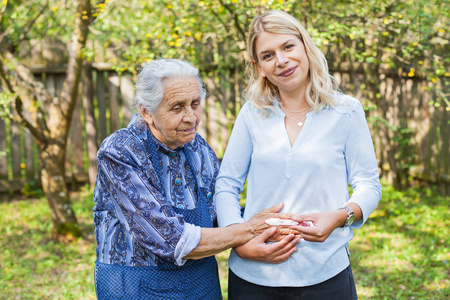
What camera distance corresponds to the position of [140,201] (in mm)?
1900

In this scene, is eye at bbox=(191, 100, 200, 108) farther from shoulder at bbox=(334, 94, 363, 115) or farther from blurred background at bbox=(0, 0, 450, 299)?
blurred background at bbox=(0, 0, 450, 299)

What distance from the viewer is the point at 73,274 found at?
4297mm

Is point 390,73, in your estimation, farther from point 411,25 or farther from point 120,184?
point 120,184

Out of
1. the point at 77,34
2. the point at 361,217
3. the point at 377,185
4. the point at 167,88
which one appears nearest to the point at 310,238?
the point at 361,217

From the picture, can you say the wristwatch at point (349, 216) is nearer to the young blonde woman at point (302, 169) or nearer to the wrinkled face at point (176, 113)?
the young blonde woman at point (302, 169)

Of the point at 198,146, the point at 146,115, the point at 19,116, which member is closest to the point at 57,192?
the point at 19,116

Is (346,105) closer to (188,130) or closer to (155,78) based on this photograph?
(188,130)

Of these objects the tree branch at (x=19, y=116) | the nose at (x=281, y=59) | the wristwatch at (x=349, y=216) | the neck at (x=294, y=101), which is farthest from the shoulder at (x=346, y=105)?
the tree branch at (x=19, y=116)

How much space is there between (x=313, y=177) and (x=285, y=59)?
0.50 meters

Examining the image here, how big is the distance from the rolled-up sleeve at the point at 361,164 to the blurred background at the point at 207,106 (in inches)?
82.7

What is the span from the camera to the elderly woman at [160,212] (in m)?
1.91

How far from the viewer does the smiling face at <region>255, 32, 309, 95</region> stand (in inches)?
78.3

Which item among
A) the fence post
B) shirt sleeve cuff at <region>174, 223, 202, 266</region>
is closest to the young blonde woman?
shirt sleeve cuff at <region>174, 223, 202, 266</region>

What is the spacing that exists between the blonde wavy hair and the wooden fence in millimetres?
4106
